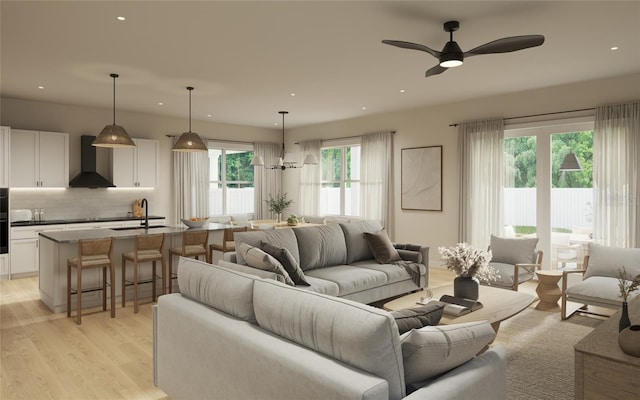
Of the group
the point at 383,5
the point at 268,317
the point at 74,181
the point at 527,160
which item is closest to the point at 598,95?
the point at 527,160

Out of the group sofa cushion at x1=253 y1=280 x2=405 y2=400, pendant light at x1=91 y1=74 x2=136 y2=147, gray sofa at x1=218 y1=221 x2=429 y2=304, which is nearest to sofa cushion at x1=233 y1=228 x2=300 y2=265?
gray sofa at x1=218 y1=221 x2=429 y2=304

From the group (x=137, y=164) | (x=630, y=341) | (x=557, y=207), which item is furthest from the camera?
(x=137, y=164)

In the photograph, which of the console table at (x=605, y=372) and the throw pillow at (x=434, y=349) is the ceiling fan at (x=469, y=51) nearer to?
the console table at (x=605, y=372)

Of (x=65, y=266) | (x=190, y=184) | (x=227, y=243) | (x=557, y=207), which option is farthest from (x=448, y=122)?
(x=65, y=266)

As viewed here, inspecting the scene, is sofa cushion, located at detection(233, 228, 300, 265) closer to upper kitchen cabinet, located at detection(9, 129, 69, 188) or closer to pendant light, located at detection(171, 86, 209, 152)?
pendant light, located at detection(171, 86, 209, 152)

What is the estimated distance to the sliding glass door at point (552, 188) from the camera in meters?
6.07

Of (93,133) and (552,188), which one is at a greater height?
(93,133)

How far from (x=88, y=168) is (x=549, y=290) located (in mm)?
7457

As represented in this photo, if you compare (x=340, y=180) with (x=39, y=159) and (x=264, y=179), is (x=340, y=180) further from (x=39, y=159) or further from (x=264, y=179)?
(x=39, y=159)

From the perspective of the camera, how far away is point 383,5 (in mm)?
3436

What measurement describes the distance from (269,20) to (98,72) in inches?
112

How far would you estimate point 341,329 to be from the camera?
A: 175 centimetres

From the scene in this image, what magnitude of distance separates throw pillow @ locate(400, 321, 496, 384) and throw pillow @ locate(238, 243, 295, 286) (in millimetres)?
2083

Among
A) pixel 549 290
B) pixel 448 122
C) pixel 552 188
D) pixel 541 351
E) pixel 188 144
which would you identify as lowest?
pixel 541 351
